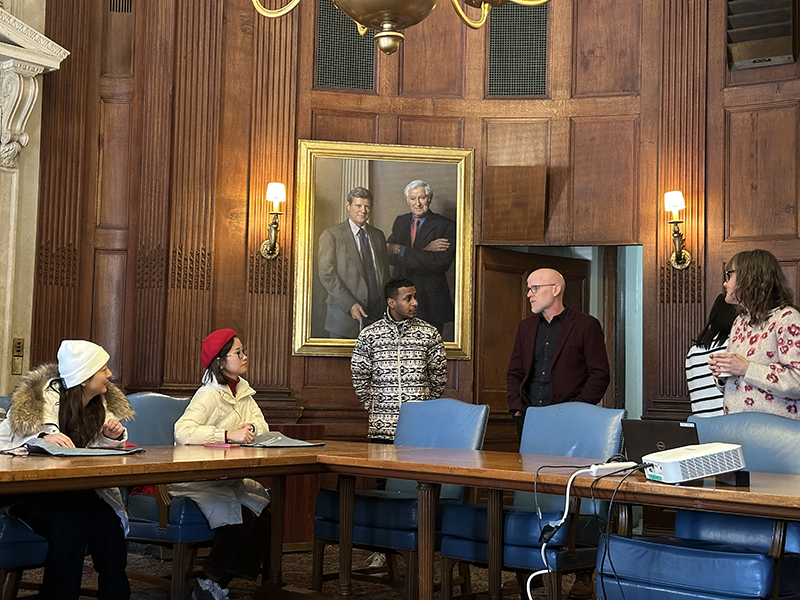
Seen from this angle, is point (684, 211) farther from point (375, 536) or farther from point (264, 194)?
point (375, 536)

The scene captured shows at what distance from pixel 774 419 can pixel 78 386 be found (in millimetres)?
2656

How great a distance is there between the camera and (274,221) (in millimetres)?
7035

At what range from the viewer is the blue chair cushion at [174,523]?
4324 mm

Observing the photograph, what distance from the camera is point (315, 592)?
4469 mm

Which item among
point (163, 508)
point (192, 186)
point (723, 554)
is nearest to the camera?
point (723, 554)

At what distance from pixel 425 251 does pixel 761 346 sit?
3509 millimetres

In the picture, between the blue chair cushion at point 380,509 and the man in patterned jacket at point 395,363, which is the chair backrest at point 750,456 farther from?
the man in patterned jacket at point 395,363

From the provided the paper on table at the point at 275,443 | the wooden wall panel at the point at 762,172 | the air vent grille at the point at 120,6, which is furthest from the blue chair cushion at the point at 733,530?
the air vent grille at the point at 120,6

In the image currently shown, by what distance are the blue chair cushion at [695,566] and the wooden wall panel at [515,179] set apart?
4293 mm

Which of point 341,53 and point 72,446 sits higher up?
point 341,53

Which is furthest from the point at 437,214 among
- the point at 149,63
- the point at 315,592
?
the point at 315,592

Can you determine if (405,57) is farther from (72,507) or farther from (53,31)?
(72,507)

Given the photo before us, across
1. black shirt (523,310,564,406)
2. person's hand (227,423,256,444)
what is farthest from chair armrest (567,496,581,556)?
black shirt (523,310,564,406)

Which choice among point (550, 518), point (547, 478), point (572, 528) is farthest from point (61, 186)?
point (547, 478)
